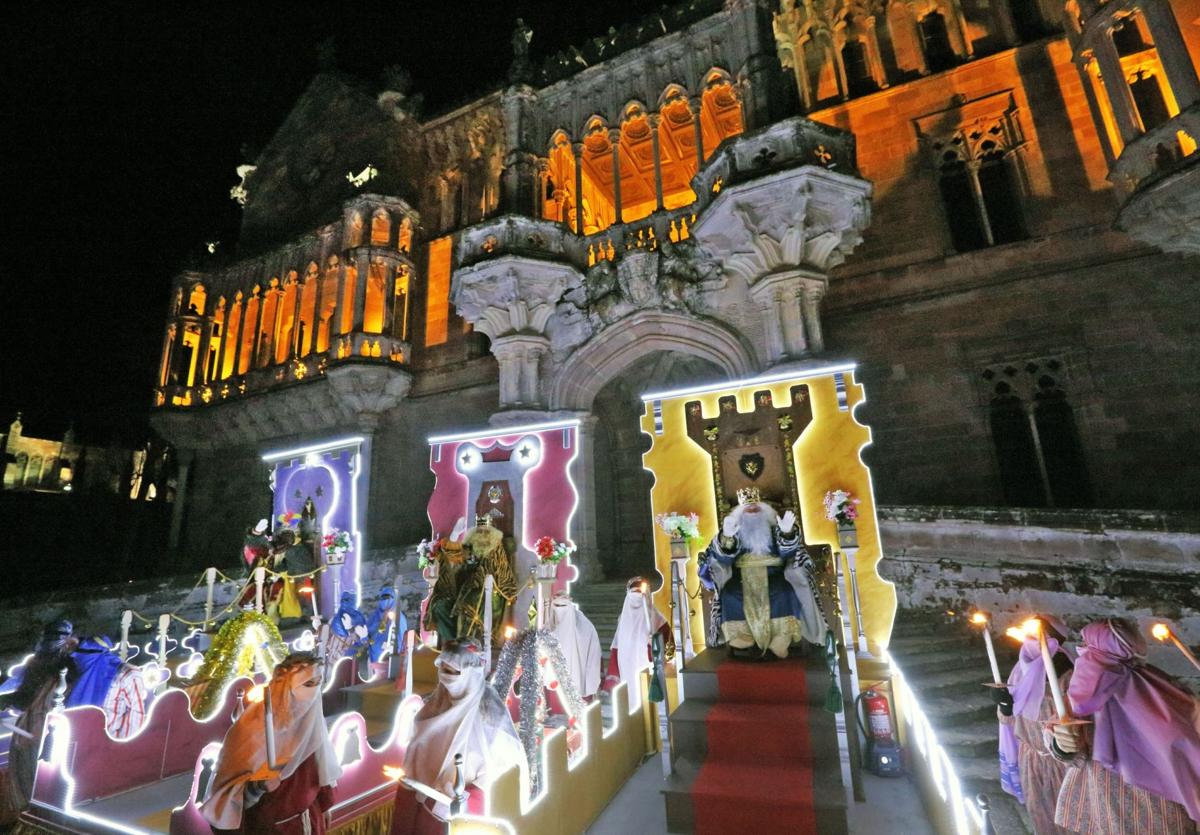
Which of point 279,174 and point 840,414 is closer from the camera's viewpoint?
point 840,414

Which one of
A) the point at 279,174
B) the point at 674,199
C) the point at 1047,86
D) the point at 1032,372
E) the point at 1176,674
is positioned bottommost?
the point at 1176,674

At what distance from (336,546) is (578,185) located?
9.17m

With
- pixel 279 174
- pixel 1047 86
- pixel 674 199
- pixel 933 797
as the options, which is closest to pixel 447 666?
pixel 933 797

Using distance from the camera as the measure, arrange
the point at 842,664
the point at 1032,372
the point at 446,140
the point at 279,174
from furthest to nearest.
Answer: the point at 279,174
the point at 446,140
the point at 1032,372
the point at 842,664

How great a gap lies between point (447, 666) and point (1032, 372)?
10365 millimetres

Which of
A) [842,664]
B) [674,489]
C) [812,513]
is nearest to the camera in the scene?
[842,664]

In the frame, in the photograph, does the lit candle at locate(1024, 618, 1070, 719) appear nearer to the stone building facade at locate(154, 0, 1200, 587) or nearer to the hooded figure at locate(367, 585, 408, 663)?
the stone building facade at locate(154, 0, 1200, 587)

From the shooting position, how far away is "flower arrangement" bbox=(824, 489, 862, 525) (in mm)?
6887

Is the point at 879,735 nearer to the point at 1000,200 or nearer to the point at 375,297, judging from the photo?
the point at 1000,200

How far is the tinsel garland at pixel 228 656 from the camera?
4.96 meters

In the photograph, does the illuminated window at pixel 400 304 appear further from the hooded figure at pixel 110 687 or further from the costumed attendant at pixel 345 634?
the hooded figure at pixel 110 687

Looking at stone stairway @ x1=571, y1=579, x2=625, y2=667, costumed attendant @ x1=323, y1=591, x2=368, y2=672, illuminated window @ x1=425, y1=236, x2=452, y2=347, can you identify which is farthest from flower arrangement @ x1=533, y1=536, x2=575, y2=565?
illuminated window @ x1=425, y1=236, x2=452, y2=347

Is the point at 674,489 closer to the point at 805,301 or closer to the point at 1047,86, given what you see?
the point at 805,301

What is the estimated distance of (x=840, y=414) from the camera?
7441 millimetres
